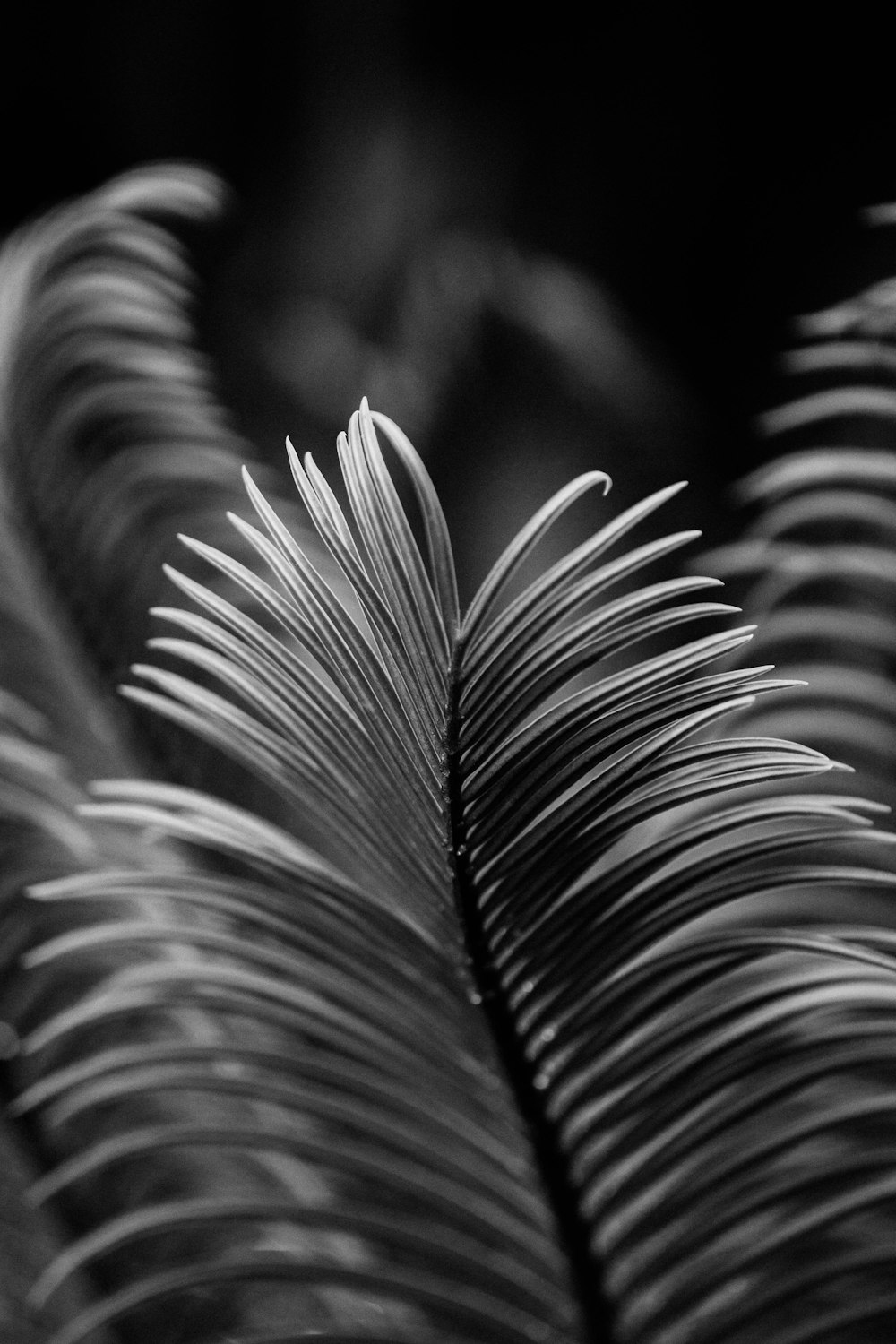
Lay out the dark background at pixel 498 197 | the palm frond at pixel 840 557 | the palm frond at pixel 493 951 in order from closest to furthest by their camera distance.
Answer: the palm frond at pixel 493 951
the palm frond at pixel 840 557
the dark background at pixel 498 197

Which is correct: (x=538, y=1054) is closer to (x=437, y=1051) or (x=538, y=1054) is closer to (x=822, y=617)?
(x=437, y=1051)

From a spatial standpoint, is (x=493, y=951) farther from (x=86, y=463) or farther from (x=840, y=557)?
(x=86, y=463)

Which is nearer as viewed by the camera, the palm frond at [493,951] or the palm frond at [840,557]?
the palm frond at [493,951]

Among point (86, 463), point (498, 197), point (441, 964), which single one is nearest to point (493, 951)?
point (441, 964)

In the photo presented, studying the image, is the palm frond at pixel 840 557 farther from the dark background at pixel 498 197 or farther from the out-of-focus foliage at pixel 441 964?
the dark background at pixel 498 197

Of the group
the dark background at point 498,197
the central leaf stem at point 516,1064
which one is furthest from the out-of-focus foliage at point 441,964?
the dark background at point 498,197

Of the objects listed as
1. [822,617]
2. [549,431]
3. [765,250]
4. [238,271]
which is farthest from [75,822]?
[238,271]

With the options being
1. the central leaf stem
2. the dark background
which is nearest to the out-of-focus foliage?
the central leaf stem
